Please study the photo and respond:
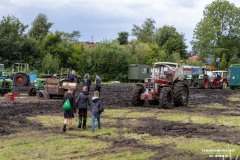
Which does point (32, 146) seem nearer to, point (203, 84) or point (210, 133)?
point (210, 133)

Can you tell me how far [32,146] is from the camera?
1148cm

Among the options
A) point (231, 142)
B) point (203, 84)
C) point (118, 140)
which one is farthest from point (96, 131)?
point (203, 84)

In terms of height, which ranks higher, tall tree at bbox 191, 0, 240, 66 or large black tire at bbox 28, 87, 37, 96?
tall tree at bbox 191, 0, 240, 66

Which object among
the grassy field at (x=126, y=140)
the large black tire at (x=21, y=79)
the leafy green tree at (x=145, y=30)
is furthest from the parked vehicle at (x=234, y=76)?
the leafy green tree at (x=145, y=30)

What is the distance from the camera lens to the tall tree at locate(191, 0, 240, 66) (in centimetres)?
7631

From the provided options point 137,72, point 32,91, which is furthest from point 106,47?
point 32,91

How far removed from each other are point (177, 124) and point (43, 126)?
507cm

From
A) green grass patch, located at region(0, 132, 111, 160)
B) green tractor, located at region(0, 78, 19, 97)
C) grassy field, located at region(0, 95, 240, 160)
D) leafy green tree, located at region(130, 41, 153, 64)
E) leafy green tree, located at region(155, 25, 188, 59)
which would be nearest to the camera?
green grass patch, located at region(0, 132, 111, 160)

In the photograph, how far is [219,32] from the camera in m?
77.8

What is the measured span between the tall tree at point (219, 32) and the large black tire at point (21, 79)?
4436 cm

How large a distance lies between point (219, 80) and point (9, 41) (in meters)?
24.9

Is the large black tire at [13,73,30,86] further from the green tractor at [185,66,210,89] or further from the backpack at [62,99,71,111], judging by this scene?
the backpack at [62,99,71,111]

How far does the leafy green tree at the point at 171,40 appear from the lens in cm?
8669

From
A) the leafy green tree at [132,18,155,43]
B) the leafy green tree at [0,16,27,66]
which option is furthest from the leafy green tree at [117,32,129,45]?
the leafy green tree at [0,16,27,66]
